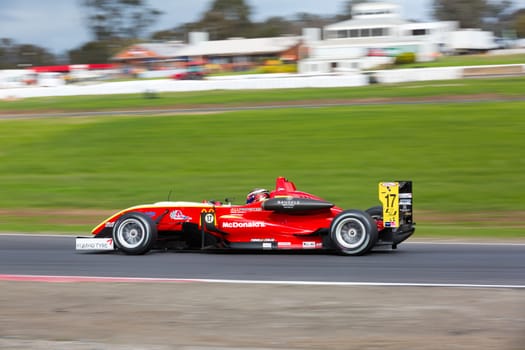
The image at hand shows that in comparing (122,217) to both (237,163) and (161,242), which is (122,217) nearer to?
(161,242)

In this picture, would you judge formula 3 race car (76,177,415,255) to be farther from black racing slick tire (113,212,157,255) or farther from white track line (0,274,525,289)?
white track line (0,274,525,289)

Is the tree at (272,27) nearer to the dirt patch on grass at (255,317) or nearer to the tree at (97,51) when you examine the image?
the tree at (97,51)

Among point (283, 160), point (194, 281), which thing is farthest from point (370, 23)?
point (194, 281)

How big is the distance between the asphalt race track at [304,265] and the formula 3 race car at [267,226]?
17 cm

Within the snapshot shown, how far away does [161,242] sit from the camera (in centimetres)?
1141

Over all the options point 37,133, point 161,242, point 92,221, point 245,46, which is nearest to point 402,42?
point 245,46

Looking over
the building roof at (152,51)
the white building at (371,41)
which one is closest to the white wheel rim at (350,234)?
the white building at (371,41)

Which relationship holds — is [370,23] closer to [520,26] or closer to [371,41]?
[371,41]

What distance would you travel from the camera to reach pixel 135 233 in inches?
438

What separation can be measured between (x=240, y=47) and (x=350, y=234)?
8101 cm

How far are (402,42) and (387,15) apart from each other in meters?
7.40

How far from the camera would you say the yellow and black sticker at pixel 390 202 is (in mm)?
10422

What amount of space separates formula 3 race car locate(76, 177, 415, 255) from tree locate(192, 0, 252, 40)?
10550 centimetres

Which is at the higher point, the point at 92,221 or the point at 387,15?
the point at 387,15
